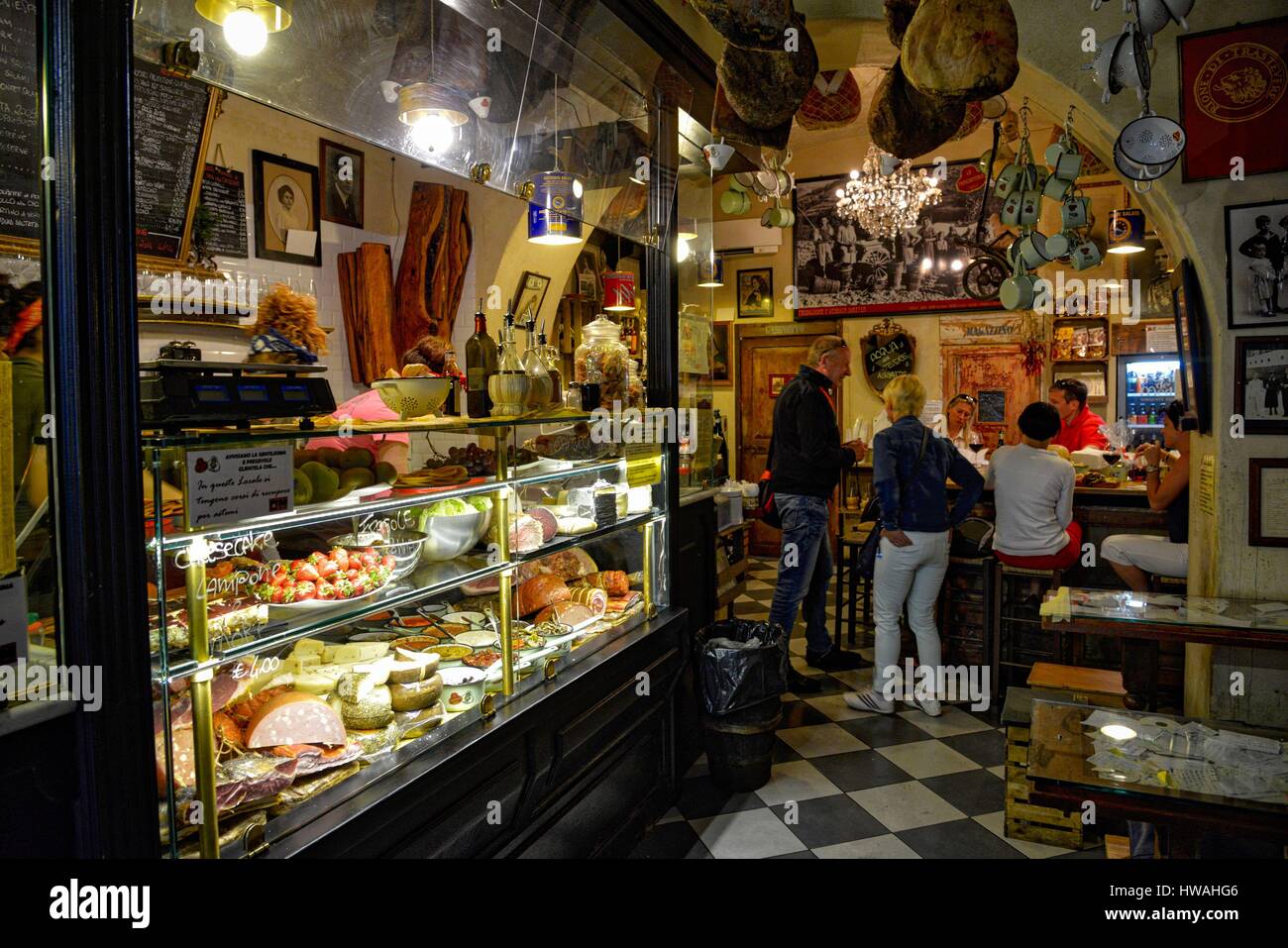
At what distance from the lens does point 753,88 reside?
1.91 m

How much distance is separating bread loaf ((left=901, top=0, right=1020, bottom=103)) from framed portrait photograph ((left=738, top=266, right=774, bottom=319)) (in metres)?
8.47

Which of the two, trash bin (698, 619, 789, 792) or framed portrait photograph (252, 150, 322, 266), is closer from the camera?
trash bin (698, 619, 789, 792)

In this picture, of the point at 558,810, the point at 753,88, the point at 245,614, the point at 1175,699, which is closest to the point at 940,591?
the point at 1175,699

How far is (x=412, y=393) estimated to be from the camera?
2385 millimetres

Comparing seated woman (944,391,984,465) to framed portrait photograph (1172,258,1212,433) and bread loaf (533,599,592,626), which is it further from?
bread loaf (533,599,592,626)

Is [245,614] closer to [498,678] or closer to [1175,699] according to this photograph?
[498,678]

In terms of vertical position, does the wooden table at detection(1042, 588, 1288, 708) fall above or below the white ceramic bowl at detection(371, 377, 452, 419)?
below

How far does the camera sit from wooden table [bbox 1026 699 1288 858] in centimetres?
203

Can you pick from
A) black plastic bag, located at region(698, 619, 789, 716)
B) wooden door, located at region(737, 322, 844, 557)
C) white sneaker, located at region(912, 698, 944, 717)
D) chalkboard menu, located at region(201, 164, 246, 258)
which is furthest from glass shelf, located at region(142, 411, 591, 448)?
wooden door, located at region(737, 322, 844, 557)

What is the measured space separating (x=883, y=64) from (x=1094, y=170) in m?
3.66

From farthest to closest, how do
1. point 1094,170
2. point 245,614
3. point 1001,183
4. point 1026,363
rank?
point 1026,363, point 1094,170, point 1001,183, point 245,614

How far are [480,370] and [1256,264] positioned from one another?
10.5 ft

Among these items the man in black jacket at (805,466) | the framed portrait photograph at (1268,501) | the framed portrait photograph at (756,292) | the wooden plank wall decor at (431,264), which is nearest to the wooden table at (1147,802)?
the framed portrait photograph at (1268,501)

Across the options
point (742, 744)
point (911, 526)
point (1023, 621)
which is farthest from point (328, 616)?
point (1023, 621)
